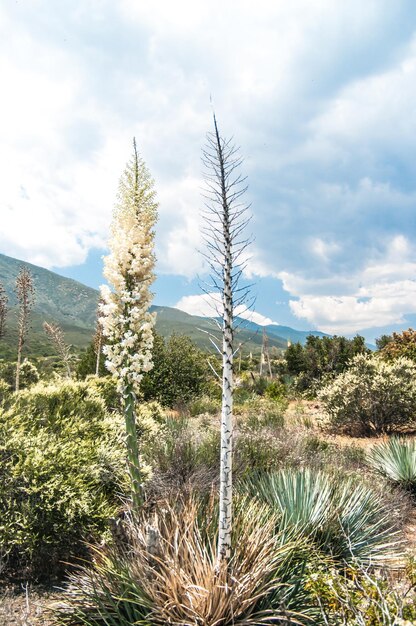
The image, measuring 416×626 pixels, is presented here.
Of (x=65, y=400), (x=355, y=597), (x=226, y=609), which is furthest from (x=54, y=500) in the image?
(x=65, y=400)

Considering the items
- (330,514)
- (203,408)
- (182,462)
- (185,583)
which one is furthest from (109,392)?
(185,583)

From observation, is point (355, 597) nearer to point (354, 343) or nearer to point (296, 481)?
point (296, 481)

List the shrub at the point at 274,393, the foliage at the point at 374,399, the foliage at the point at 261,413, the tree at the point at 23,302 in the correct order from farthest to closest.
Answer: the shrub at the point at 274,393
the tree at the point at 23,302
the foliage at the point at 374,399
the foliage at the point at 261,413

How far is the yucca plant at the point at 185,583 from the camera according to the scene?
248cm

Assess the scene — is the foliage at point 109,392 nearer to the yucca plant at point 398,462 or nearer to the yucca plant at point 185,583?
the yucca plant at point 398,462

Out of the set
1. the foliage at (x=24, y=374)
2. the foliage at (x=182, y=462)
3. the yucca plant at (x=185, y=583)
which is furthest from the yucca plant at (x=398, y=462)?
the foliage at (x=24, y=374)

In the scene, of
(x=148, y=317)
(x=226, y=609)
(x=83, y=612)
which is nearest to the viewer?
(x=226, y=609)

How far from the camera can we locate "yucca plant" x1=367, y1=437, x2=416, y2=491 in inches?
272

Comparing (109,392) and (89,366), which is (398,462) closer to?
(109,392)

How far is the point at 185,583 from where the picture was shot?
2629mm

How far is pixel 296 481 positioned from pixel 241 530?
1652 mm

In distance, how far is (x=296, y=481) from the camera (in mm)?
4555

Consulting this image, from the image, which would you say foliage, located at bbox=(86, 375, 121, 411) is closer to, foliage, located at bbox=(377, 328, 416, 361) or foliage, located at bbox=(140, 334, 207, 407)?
foliage, located at bbox=(140, 334, 207, 407)

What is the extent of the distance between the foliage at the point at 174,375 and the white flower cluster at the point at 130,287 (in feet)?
43.0
